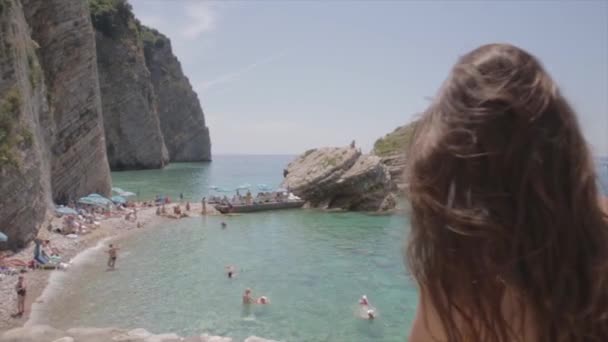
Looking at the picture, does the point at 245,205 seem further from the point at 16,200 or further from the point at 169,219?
the point at 16,200

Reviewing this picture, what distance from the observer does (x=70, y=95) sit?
3900 cm

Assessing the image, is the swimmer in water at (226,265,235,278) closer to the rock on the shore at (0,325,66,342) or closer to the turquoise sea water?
the turquoise sea water

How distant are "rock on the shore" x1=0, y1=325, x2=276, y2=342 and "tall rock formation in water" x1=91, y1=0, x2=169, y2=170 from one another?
7488cm

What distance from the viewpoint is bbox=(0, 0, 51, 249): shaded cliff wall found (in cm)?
2111

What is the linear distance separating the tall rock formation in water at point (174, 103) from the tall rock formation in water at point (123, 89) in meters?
23.2

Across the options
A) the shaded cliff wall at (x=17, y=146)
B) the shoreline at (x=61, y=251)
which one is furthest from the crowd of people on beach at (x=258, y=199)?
the shaded cliff wall at (x=17, y=146)

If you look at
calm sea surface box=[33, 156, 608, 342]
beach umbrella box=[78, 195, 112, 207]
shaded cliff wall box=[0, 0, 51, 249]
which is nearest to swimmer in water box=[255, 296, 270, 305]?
calm sea surface box=[33, 156, 608, 342]

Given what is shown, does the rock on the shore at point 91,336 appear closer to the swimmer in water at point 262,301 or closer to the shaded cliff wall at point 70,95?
the swimmer in water at point 262,301

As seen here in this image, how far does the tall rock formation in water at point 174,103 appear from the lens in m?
114

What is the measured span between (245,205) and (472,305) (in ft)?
141

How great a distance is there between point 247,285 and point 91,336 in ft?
26.9

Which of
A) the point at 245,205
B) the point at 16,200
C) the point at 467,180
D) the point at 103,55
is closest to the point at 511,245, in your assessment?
the point at 467,180

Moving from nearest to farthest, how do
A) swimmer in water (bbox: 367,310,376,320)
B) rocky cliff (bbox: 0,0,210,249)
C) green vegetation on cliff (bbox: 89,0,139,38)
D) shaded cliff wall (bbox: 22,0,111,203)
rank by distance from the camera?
swimmer in water (bbox: 367,310,376,320), rocky cliff (bbox: 0,0,210,249), shaded cliff wall (bbox: 22,0,111,203), green vegetation on cliff (bbox: 89,0,139,38)

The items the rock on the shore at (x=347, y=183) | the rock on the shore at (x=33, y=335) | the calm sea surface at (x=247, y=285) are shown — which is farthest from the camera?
the rock on the shore at (x=347, y=183)
